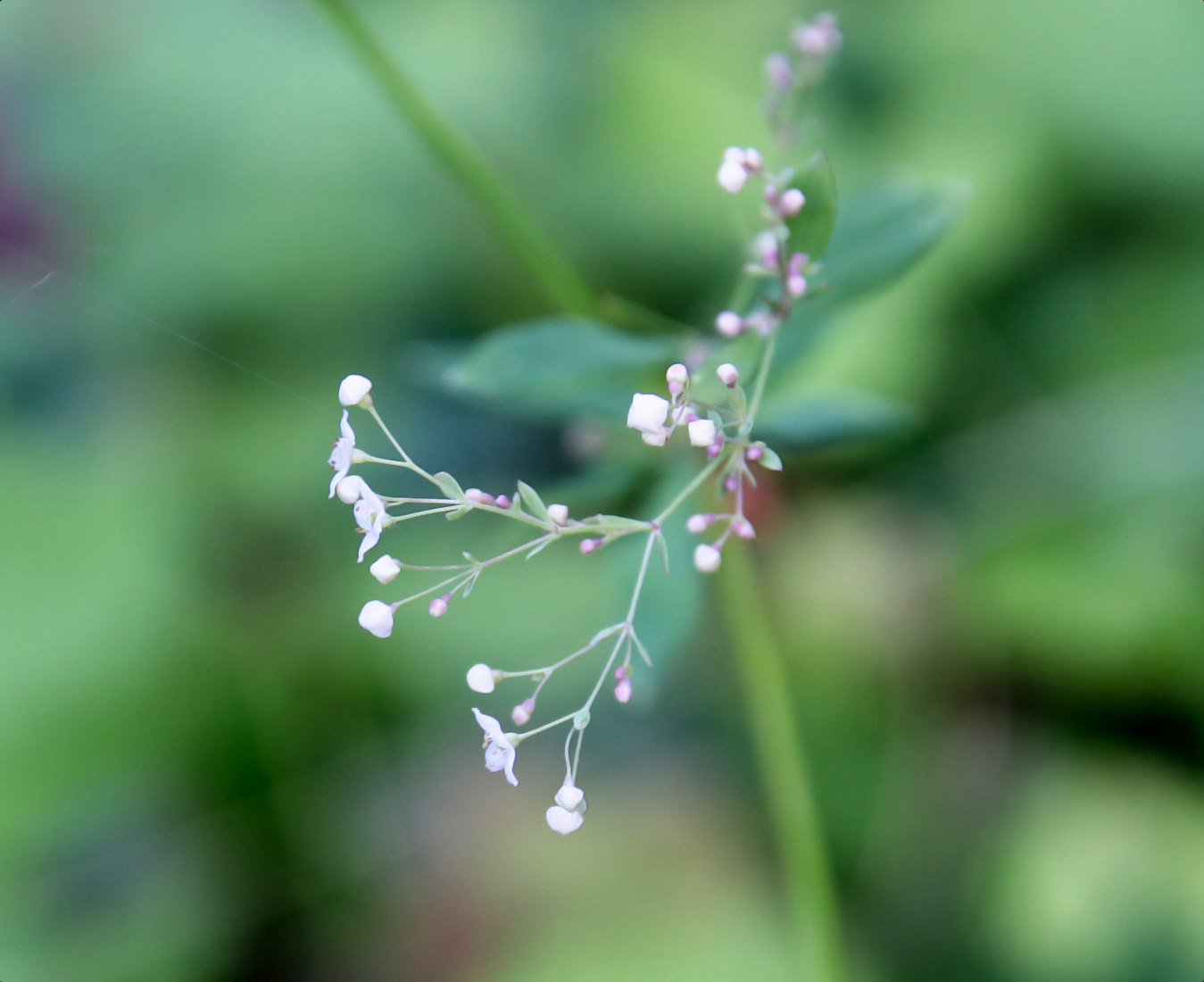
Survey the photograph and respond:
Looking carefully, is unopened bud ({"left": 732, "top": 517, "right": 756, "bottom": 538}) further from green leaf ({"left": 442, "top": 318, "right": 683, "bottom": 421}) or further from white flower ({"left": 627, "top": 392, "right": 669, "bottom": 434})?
green leaf ({"left": 442, "top": 318, "right": 683, "bottom": 421})

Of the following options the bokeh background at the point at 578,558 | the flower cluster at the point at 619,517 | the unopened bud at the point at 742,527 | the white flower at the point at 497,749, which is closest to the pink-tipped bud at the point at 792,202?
the flower cluster at the point at 619,517

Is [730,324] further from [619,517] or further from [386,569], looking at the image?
[386,569]

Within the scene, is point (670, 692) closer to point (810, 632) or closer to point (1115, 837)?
point (810, 632)

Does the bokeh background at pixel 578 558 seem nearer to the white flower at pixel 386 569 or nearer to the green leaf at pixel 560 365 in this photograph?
the green leaf at pixel 560 365

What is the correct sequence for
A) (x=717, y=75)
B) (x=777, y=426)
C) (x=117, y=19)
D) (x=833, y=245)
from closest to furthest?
(x=833, y=245)
(x=777, y=426)
(x=717, y=75)
(x=117, y=19)

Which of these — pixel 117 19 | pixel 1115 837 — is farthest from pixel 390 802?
pixel 117 19

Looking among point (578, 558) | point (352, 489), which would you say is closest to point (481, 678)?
point (352, 489)
